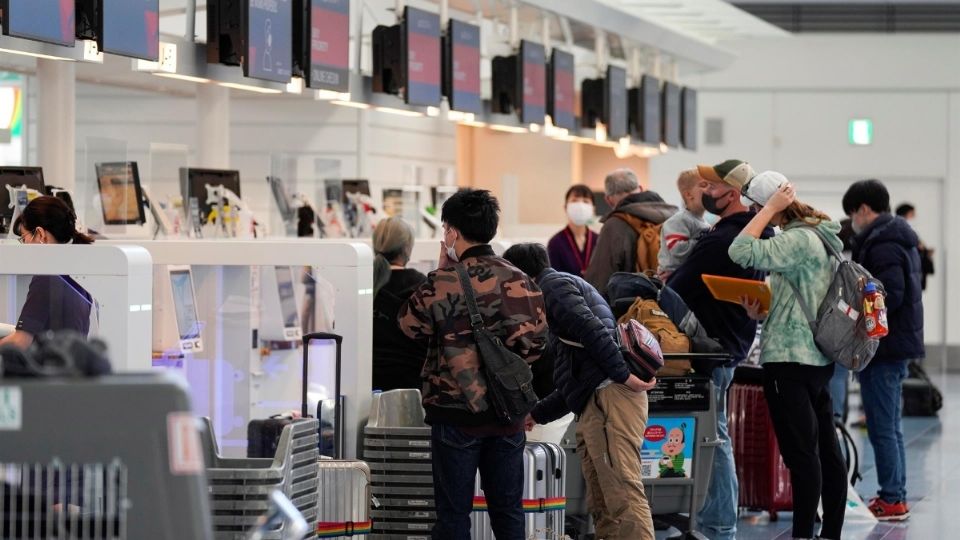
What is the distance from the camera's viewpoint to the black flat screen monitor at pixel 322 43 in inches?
311

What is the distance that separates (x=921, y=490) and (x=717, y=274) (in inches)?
119

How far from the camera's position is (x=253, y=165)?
→ 1304cm

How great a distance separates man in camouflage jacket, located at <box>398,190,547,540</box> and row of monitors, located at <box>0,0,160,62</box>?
197cm

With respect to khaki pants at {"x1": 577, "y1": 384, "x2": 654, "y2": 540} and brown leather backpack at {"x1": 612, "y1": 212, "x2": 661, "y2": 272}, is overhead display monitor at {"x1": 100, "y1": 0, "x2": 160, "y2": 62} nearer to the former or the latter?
brown leather backpack at {"x1": 612, "y1": 212, "x2": 661, "y2": 272}

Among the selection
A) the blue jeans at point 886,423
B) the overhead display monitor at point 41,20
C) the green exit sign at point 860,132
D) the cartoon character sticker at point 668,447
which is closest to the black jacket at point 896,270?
the blue jeans at point 886,423

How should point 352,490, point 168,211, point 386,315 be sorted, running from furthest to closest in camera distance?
point 168,211
point 386,315
point 352,490

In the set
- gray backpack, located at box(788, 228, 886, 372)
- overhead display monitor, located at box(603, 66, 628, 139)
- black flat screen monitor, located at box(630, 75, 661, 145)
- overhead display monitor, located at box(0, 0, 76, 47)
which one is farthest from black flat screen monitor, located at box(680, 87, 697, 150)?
overhead display monitor, located at box(0, 0, 76, 47)

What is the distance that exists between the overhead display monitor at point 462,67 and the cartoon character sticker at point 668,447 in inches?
165

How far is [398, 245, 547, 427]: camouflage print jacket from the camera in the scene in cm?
475

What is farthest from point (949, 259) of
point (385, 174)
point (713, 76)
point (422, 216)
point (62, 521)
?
point (62, 521)

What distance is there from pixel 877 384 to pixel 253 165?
267 inches

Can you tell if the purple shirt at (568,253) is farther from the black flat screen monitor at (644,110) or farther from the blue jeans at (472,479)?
the black flat screen monitor at (644,110)

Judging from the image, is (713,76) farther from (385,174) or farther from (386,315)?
(386,315)

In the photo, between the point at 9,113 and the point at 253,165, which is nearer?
the point at 9,113
